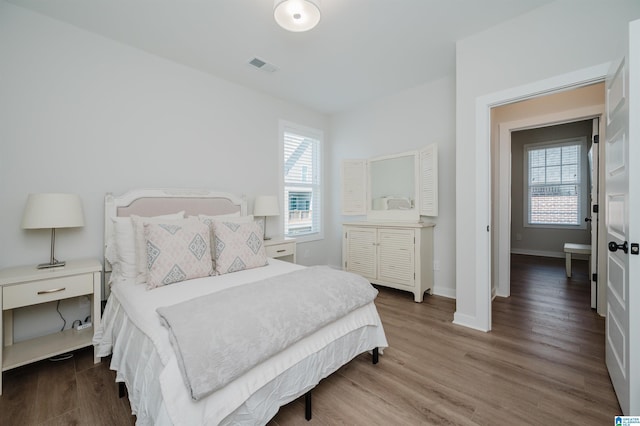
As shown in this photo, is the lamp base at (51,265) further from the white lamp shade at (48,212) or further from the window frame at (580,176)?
the window frame at (580,176)

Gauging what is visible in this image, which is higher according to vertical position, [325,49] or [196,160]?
[325,49]

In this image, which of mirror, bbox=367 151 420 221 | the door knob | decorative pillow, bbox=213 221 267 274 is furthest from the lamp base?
the door knob

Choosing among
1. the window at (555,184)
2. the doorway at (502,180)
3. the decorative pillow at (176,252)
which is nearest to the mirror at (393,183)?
the doorway at (502,180)

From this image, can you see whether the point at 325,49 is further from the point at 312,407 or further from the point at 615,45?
the point at 312,407

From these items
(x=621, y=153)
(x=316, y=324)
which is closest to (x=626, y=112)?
(x=621, y=153)

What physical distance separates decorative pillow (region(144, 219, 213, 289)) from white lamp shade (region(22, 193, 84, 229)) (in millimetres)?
556

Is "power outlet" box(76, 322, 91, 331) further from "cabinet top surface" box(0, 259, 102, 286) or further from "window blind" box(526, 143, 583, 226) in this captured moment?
"window blind" box(526, 143, 583, 226)

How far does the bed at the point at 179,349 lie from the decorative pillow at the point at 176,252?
0.03m

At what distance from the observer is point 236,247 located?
7.22 ft

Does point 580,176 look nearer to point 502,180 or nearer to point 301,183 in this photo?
point 502,180

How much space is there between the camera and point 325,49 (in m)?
2.61

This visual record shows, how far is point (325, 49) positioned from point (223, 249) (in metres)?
2.15

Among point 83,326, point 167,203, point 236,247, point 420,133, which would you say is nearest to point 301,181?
point 420,133

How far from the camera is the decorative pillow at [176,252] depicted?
1.83 meters
